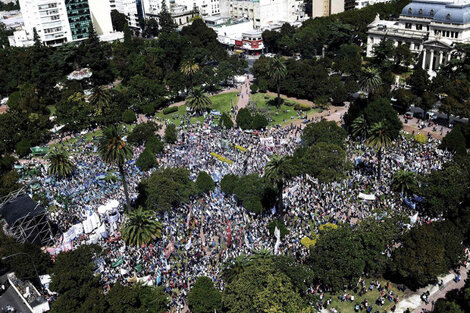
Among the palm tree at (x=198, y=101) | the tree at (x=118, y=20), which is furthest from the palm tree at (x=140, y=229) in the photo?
the tree at (x=118, y=20)

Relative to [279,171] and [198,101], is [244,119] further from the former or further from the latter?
[279,171]

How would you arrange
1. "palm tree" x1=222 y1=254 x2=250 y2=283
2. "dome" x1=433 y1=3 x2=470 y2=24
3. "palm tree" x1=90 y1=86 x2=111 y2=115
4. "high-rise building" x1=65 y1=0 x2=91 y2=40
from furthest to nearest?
1. "high-rise building" x1=65 y1=0 x2=91 y2=40
2. "dome" x1=433 y1=3 x2=470 y2=24
3. "palm tree" x1=90 y1=86 x2=111 y2=115
4. "palm tree" x1=222 y1=254 x2=250 y2=283

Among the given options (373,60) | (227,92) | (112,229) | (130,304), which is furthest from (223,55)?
(130,304)

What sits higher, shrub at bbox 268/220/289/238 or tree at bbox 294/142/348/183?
tree at bbox 294/142/348/183

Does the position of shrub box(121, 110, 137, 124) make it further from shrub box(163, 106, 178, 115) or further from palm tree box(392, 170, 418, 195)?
palm tree box(392, 170, 418, 195)

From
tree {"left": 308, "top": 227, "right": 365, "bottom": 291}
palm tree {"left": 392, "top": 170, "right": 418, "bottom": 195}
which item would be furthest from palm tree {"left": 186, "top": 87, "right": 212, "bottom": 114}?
tree {"left": 308, "top": 227, "right": 365, "bottom": 291}

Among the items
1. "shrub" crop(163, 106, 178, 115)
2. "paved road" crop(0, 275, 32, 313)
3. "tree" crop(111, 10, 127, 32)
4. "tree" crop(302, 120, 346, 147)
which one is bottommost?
"paved road" crop(0, 275, 32, 313)

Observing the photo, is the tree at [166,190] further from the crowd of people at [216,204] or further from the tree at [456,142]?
the tree at [456,142]

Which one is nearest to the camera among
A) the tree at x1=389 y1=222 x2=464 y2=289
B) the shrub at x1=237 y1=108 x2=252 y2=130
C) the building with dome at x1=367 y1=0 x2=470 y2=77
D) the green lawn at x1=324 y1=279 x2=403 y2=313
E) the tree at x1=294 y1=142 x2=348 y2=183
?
the green lawn at x1=324 y1=279 x2=403 y2=313
